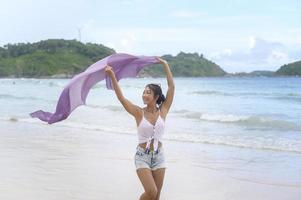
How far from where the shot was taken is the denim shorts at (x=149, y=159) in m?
6.24

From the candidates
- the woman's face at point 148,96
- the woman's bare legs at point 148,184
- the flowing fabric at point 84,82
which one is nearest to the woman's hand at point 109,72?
the flowing fabric at point 84,82

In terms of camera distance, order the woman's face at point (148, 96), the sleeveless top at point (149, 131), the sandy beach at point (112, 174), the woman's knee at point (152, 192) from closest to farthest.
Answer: the woman's knee at point (152, 192) < the sleeveless top at point (149, 131) < the woman's face at point (148, 96) < the sandy beach at point (112, 174)

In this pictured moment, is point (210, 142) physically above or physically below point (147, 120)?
below

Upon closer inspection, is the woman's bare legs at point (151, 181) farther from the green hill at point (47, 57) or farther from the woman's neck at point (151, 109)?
the green hill at point (47, 57)

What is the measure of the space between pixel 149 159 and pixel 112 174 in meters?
3.88

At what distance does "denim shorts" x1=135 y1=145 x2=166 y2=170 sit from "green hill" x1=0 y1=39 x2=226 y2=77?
121 m

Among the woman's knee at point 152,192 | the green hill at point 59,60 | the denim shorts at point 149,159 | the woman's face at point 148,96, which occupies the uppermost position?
the green hill at point 59,60

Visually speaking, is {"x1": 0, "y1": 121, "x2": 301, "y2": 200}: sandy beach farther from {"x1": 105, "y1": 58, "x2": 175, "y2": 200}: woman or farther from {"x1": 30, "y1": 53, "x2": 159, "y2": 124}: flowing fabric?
{"x1": 105, "y1": 58, "x2": 175, "y2": 200}: woman

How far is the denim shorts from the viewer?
246 inches

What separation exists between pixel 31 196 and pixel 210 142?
315 inches

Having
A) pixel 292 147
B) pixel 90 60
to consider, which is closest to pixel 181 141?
pixel 292 147

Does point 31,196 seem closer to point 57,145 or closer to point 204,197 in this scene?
point 204,197

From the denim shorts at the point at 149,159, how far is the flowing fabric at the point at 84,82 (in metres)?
1.20

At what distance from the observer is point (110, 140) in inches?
624
